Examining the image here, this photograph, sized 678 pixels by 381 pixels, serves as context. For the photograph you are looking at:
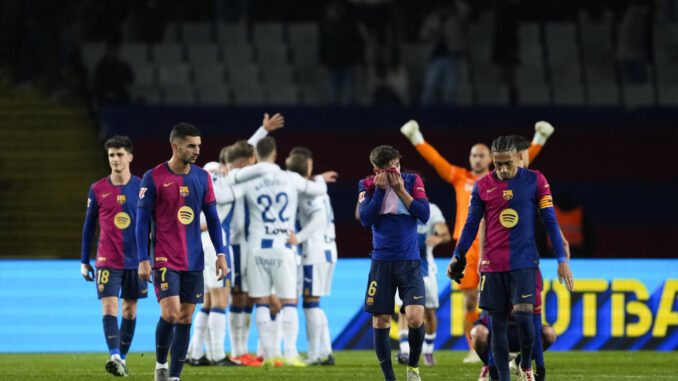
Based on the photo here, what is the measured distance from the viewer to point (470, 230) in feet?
29.2

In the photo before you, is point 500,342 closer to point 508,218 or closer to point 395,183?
point 508,218

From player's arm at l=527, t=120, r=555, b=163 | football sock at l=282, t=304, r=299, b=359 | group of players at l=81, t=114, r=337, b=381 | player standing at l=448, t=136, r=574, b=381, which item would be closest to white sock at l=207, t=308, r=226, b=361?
group of players at l=81, t=114, r=337, b=381

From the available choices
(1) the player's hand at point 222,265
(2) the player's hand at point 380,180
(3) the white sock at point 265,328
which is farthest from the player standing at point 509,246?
(3) the white sock at point 265,328

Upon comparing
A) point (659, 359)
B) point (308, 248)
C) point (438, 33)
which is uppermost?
point (438, 33)

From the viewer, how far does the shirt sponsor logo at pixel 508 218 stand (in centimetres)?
883

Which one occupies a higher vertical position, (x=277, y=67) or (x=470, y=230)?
(x=277, y=67)

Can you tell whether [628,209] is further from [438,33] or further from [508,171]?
[508,171]

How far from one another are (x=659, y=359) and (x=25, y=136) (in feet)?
37.6

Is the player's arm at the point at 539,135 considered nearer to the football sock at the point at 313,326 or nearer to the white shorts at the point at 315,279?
the white shorts at the point at 315,279

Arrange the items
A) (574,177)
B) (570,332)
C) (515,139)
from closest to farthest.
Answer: (515,139) → (570,332) → (574,177)

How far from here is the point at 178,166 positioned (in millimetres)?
9219

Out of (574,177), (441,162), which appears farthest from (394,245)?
(574,177)

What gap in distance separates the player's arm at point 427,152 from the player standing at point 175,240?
3261mm

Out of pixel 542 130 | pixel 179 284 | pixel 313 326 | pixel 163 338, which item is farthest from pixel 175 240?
pixel 542 130
